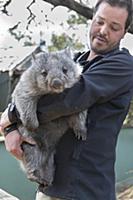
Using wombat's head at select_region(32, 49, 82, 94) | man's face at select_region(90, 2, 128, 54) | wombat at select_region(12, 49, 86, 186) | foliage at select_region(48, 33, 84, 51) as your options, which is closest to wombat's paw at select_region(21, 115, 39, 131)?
wombat at select_region(12, 49, 86, 186)

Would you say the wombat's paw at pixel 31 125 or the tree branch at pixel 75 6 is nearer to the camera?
the wombat's paw at pixel 31 125

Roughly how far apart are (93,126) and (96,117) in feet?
0.10

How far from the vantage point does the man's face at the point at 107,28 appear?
1566 mm

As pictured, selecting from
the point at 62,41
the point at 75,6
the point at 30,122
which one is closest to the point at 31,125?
the point at 30,122

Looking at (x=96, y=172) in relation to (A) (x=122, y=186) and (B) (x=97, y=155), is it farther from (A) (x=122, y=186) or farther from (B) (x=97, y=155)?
(A) (x=122, y=186)

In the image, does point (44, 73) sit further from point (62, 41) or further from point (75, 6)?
point (62, 41)

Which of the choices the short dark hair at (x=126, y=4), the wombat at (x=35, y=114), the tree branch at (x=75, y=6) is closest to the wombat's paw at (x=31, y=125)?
the wombat at (x=35, y=114)

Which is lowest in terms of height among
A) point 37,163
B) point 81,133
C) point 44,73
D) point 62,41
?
point 62,41

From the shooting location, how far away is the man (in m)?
1.47

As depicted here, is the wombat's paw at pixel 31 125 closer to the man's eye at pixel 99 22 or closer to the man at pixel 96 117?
the man at pixel 96 117

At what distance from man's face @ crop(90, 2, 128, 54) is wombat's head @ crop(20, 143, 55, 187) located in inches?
15.2

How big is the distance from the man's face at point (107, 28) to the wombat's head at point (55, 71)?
0.10m

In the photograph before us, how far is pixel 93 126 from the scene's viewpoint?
1.50 m

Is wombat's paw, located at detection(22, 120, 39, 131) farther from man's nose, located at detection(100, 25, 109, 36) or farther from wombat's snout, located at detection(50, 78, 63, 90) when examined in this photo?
man's nose, located at detection(100, 25, 109, 36)
